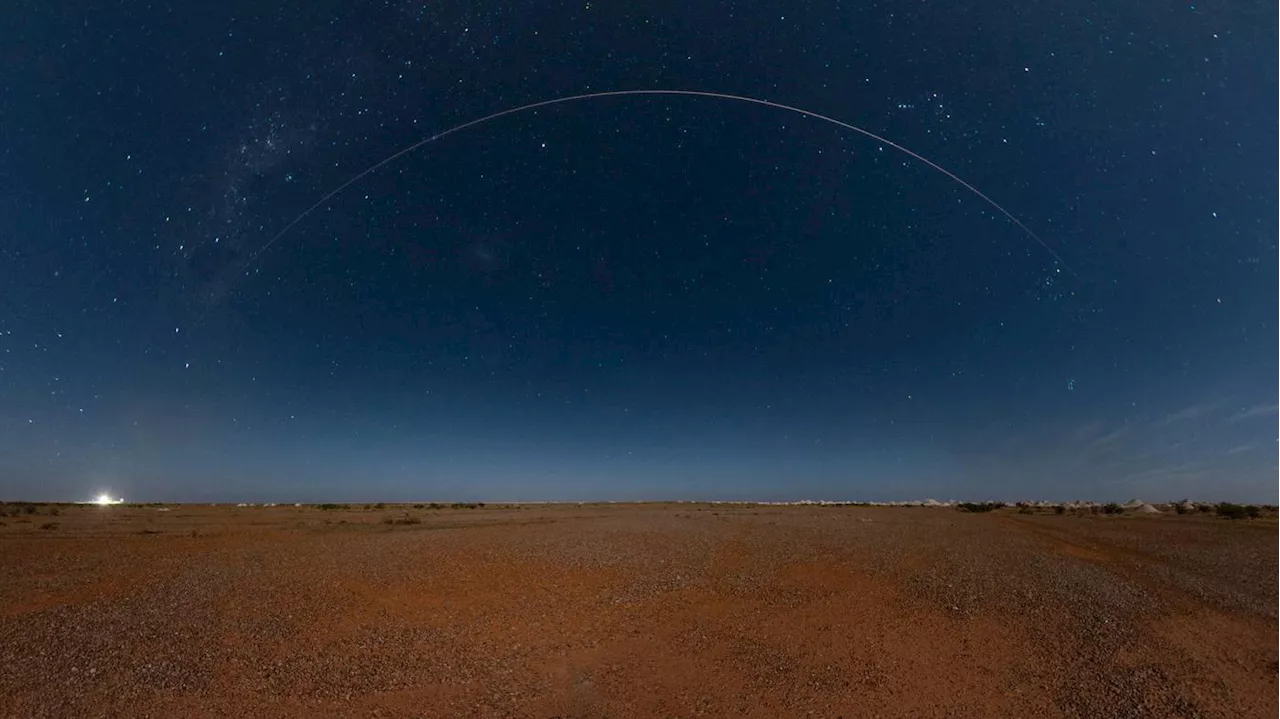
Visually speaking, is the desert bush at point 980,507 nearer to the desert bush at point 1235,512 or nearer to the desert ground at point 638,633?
the desert bush at point 1235,512

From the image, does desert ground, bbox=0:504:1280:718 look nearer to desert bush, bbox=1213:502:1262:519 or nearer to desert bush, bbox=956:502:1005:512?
desert bush, bbox=1213:502:1262:519

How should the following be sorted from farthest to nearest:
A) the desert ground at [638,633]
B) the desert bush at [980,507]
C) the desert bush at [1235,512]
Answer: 1. the desert bush at [980,507]
2. the desert bush at [1235,512]
3. the desert ground at [638,633]

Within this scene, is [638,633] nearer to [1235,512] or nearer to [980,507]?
[1235,512]

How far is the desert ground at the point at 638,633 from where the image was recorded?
751 centimetres

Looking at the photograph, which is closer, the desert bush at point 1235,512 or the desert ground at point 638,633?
the desert ground at point 638,633

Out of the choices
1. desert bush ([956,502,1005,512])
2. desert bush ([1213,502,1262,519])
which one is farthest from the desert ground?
desert bush ([956,502,1005,512])

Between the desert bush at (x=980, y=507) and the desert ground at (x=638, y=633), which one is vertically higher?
the desert bush at (x=980, y=507)

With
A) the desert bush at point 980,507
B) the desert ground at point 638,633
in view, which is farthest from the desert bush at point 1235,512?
the desert ground at point 638,633

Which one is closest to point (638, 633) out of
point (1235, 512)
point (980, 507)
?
point (1235, 512)

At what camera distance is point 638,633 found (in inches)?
415

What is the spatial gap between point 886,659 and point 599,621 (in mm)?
5686

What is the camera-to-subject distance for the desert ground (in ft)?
24.6

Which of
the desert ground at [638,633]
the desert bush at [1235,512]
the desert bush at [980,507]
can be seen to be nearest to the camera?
the desert ground at [638,633]

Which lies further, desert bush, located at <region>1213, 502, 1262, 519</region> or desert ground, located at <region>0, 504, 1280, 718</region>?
desert bush, located at <region>1213, 502, 1262, 519</region>
